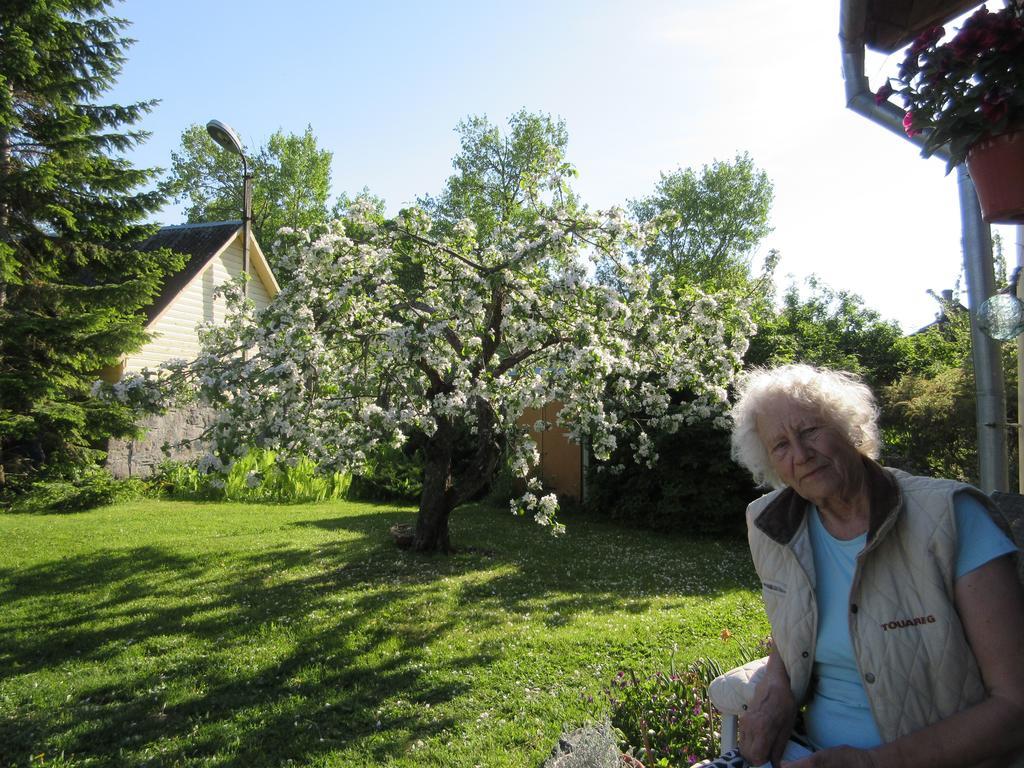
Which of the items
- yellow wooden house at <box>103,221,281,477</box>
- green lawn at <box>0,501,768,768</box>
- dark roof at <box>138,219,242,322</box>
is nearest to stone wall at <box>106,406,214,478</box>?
yellow wooden house at <box>103,221,281,477</box>

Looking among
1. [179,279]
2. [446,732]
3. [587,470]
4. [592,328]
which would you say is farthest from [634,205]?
[446,732]

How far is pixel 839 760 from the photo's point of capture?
66.0 inches

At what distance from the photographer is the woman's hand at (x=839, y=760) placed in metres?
1.67

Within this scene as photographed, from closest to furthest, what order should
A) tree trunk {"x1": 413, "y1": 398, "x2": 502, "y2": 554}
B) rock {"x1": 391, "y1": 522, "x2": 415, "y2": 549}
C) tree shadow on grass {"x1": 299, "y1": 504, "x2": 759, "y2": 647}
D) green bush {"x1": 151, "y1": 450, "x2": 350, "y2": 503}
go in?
tree shadow on grass {"x1": 299, "y1": 504, "x2": 759, "y2": 647} → tree trunk {"x1": 413, "y1": 398, "x2": 502, "y2": 554} → rock {"x1": 391, "y1": 522, "x2": 415, "y2": 549} → green bush {"x1": 151, "y1": 450, "x2": 350, "y2": 503}

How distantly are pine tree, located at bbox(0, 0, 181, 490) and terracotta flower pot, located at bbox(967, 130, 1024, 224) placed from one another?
38.7 feet

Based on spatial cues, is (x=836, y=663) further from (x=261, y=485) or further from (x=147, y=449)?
(x=147, y=449)

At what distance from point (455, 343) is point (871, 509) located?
508 centimetres

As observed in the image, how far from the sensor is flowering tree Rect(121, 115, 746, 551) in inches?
221

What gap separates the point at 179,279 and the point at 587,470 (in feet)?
35.3

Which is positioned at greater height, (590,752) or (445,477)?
(445,477)

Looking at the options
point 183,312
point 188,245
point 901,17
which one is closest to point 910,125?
point 901,17

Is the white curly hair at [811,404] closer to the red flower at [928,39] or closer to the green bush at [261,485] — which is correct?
the red flower at [928,39]

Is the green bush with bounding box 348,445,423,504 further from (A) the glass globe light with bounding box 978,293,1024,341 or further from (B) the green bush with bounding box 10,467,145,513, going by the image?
(A) the glass globe light with bounding box 978,293,1024,341

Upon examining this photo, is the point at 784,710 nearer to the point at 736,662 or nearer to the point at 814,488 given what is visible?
the point at 814,488
